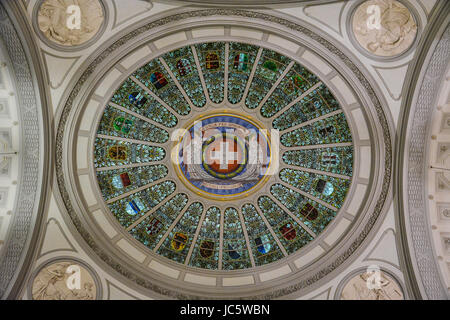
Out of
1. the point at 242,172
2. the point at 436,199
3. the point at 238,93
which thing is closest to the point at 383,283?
the point at 436,199

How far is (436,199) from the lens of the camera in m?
11.5

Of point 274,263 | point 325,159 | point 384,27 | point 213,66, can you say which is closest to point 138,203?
point 274,263

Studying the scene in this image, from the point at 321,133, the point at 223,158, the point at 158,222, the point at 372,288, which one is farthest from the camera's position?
the point at 223,158

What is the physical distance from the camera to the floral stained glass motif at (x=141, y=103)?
40.3ft

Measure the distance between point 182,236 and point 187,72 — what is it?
16.1 feet

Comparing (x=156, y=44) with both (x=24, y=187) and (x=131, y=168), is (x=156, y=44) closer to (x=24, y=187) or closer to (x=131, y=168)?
(x=131, y=168)

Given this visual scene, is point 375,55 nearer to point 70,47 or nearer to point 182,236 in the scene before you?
point 182,236

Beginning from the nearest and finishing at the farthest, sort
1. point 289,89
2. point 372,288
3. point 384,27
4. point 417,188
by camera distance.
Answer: point 384,27 < point 417,188 < point 372,288 < point 289,89

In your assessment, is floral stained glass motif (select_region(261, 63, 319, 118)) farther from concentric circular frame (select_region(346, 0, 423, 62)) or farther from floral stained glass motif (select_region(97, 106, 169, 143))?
floral stained glass motif (select_region(97, 106, 169, 143))

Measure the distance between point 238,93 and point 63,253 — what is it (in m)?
6.65

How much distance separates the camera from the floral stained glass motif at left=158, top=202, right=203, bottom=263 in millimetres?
13234

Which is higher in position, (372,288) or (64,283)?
(64,283)

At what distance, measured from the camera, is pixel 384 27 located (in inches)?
426

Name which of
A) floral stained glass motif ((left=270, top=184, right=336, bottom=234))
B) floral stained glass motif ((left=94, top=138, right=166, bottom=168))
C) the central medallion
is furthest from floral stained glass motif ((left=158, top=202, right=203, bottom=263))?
floral stained glass motif ((left=270, top=184, right=336, bottom=234))
